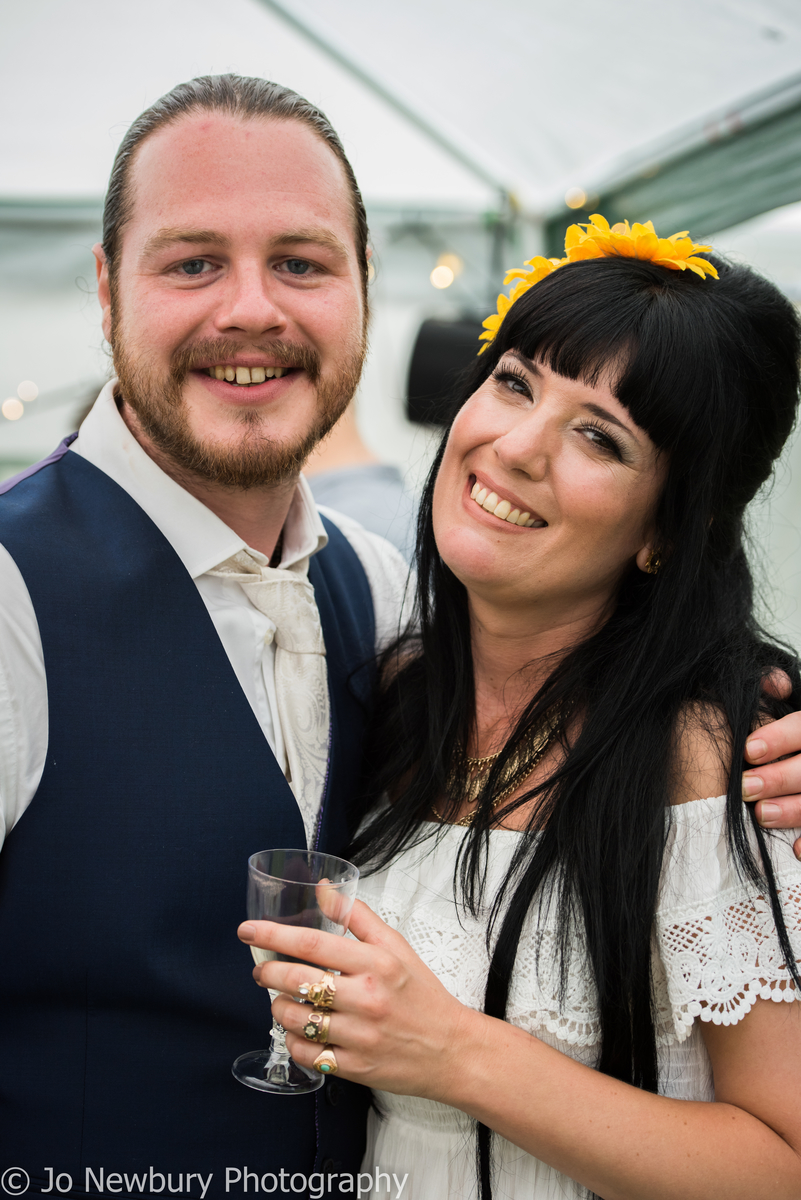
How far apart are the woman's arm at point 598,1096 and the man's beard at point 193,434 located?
0.79 meters

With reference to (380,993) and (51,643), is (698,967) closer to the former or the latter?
(380,993)

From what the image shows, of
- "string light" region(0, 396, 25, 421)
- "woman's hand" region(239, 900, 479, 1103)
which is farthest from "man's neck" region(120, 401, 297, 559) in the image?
"string light" region(0, 396, 25, 421)

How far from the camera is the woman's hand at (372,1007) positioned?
1245mm

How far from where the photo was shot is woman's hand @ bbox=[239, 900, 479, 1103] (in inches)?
49.0

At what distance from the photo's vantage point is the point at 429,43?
4.20m

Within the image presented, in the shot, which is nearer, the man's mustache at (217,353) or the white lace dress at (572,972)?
the white lace dress at (572,972)

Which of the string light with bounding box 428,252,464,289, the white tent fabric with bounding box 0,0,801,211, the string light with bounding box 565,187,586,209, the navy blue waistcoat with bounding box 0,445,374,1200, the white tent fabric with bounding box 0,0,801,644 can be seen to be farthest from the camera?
the string light with bounding box 428,252,464,289

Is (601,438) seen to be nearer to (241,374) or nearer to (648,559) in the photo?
(648,559)

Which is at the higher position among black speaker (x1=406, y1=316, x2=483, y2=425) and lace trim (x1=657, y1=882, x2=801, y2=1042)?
black speaker (x1=406, y1=316, x2=483, y2=425)

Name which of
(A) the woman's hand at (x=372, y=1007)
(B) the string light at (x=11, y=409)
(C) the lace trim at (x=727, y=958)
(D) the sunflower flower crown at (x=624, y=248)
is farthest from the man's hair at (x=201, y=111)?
(B) the string light at (x=11, y=409)

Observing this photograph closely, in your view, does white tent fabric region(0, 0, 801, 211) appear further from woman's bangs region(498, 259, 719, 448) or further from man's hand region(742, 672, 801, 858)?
man's hand region(742, 672, 801, 858)

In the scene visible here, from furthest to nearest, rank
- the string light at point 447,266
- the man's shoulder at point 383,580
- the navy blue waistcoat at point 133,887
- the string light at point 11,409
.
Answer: the string light at point 447,266, the string light at point 11,409, the man's shoulder at point 383,580, the navy blue waistcoat at point 133,887

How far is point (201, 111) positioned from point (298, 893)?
1.33 m

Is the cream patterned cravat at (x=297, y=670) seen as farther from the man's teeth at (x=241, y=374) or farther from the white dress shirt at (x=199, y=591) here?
the man's teeth at (x=241, y=374)
